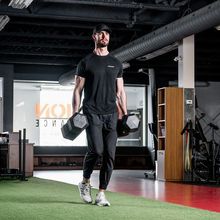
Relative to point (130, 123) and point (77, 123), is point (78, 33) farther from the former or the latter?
point (77, 123)

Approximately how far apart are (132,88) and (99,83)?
15.3m

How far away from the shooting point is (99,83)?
4.94 m

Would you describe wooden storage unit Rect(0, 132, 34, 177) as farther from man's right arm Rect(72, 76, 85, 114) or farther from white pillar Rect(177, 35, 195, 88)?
man's right arm Rect(72, 76, 85, 114)

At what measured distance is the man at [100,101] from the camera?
488 cm

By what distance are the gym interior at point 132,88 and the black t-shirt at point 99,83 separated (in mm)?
488

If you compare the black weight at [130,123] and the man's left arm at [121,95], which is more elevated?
the man's left arm at [121,95]


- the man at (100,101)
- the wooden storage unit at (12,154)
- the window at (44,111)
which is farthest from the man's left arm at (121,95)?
the window at (44,111)

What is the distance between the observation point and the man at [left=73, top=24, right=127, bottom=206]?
4.88 metres

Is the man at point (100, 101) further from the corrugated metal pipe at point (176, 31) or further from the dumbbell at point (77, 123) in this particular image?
the corrugated metal pipe at point (176, 31)

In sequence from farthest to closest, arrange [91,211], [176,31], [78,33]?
1. [78,33]
2. [176,31]
3. [91,211]

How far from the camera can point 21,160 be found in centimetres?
1147

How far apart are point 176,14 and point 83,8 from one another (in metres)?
1.86

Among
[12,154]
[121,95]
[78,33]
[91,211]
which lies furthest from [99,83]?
[78,33]

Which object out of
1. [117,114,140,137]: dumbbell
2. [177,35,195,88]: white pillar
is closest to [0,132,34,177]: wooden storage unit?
[177,35,195,88]: white pillar
